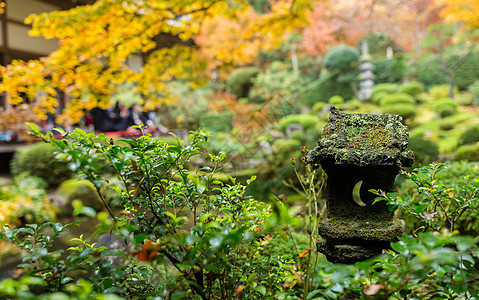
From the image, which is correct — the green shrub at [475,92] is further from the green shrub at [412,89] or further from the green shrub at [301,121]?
the green shrub at [301,121]

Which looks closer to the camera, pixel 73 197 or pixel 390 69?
pixel 73 197

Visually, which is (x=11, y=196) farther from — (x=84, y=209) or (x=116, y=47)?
(x=84, y=209)

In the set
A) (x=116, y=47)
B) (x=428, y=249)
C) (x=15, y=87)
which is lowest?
(x=428, y=249)

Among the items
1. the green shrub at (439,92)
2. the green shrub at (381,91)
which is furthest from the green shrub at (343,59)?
the green shrub at (439,92)

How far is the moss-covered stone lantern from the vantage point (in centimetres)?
150

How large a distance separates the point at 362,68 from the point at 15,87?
1306 centimetres

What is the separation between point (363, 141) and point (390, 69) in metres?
14.1

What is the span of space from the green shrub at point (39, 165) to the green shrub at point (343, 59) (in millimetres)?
11521

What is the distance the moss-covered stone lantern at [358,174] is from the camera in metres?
1.50

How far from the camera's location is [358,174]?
1.62 meters

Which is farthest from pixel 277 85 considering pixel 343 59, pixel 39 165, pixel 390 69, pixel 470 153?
pixel 39 165

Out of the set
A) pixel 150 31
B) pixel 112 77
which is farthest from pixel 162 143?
pixel 112 77

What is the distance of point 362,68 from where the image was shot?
1327 centimetres

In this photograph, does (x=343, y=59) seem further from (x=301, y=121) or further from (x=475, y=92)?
(x=301, y=121)
